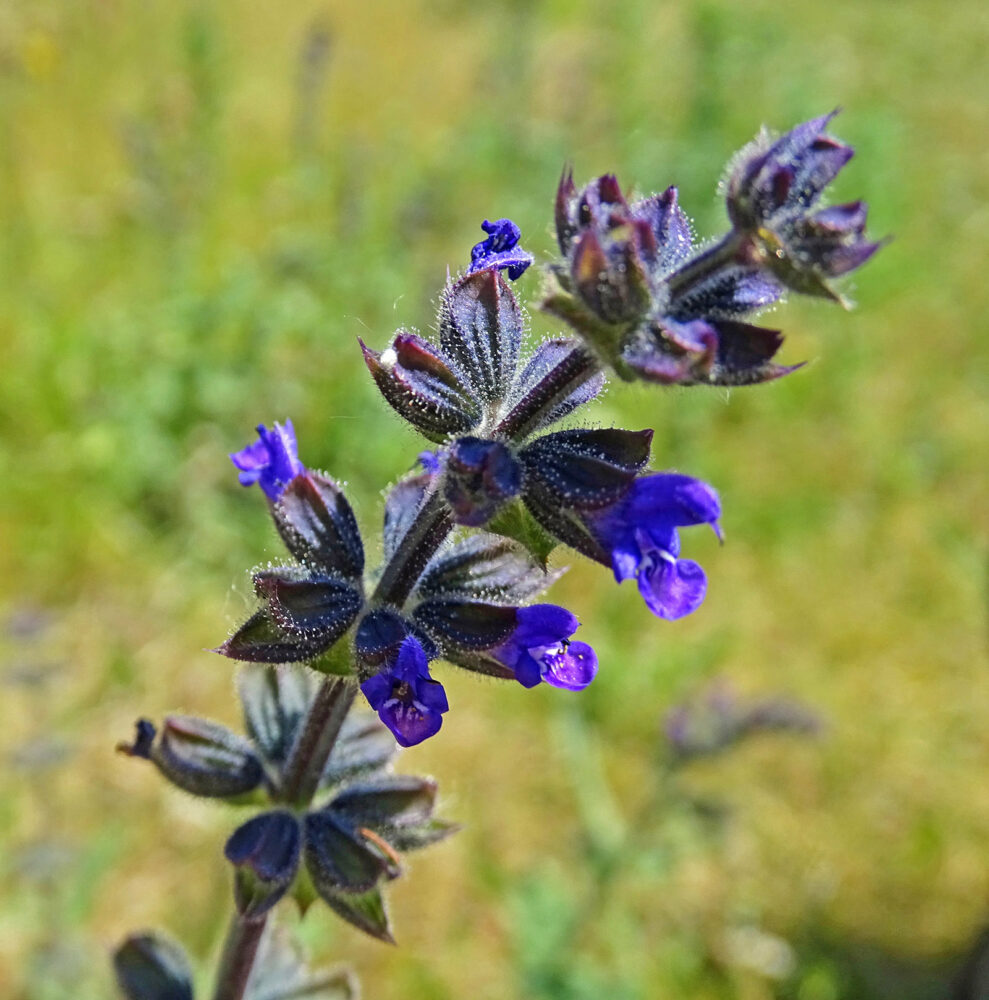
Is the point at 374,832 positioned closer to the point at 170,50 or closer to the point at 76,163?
the point at 76,163

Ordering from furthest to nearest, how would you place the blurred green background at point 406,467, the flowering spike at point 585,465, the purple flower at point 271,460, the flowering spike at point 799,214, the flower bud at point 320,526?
the blurred green background at point 406,467, the purple flower at point 271,460, the flower bud at point 320,526, the flowering spike at point 585,465, the flowering spike at point 799,214

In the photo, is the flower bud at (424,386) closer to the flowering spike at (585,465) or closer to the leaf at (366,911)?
the flowering spike at (585,465)

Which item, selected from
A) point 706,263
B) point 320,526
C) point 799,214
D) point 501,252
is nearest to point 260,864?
point 320,526

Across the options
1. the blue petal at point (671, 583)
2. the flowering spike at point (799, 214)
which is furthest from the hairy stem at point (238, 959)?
the flowering spike at point (799, 214)

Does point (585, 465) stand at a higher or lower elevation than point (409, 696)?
higher

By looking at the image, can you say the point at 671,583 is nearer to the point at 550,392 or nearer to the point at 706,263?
the point at 550,392

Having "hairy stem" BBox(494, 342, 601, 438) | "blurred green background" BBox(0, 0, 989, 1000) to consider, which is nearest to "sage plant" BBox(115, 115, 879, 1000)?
"hairy stem" BBox(494, 342, 601, 438)

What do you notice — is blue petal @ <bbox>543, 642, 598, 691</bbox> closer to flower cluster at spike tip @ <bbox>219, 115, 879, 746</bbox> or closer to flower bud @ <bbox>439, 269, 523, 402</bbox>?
flower cluster at spike tip @ <bbox>219, 115, 879, 746</bbox>
